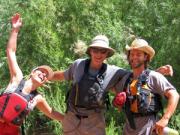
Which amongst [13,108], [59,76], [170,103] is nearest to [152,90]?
[170,103]

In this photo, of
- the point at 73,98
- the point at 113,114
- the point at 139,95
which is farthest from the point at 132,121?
the point at 113,114

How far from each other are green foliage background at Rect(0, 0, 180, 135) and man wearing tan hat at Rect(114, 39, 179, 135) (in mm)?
3381

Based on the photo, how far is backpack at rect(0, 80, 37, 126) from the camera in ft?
15.2

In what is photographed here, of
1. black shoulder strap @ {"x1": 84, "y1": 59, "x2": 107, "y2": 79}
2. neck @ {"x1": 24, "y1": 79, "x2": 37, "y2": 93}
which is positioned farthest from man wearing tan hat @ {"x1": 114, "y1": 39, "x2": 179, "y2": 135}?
neck @ {"x1": 24, "y1": 79, "x2": 37, "y2": 93}

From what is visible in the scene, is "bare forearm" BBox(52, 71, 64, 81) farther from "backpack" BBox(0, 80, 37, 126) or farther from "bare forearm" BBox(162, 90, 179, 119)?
"bare forearm" BBox(162, 90, 179, 119)

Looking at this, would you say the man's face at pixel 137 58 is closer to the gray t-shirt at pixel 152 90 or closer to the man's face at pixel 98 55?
the gray t-shirt at pixel 152 90

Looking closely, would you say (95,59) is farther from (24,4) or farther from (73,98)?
(24,4)

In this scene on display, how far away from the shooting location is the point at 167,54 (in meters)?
8.76

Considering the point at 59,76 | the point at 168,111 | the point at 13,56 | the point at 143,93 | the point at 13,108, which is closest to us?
the point at 13,108

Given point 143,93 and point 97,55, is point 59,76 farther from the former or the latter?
point 143,93

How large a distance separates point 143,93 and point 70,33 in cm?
429

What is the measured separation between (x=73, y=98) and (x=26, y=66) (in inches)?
148

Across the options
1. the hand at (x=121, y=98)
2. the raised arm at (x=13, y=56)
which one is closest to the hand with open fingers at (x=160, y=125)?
the hand at (x=121, y=98)

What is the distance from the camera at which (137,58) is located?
16.3 feet
